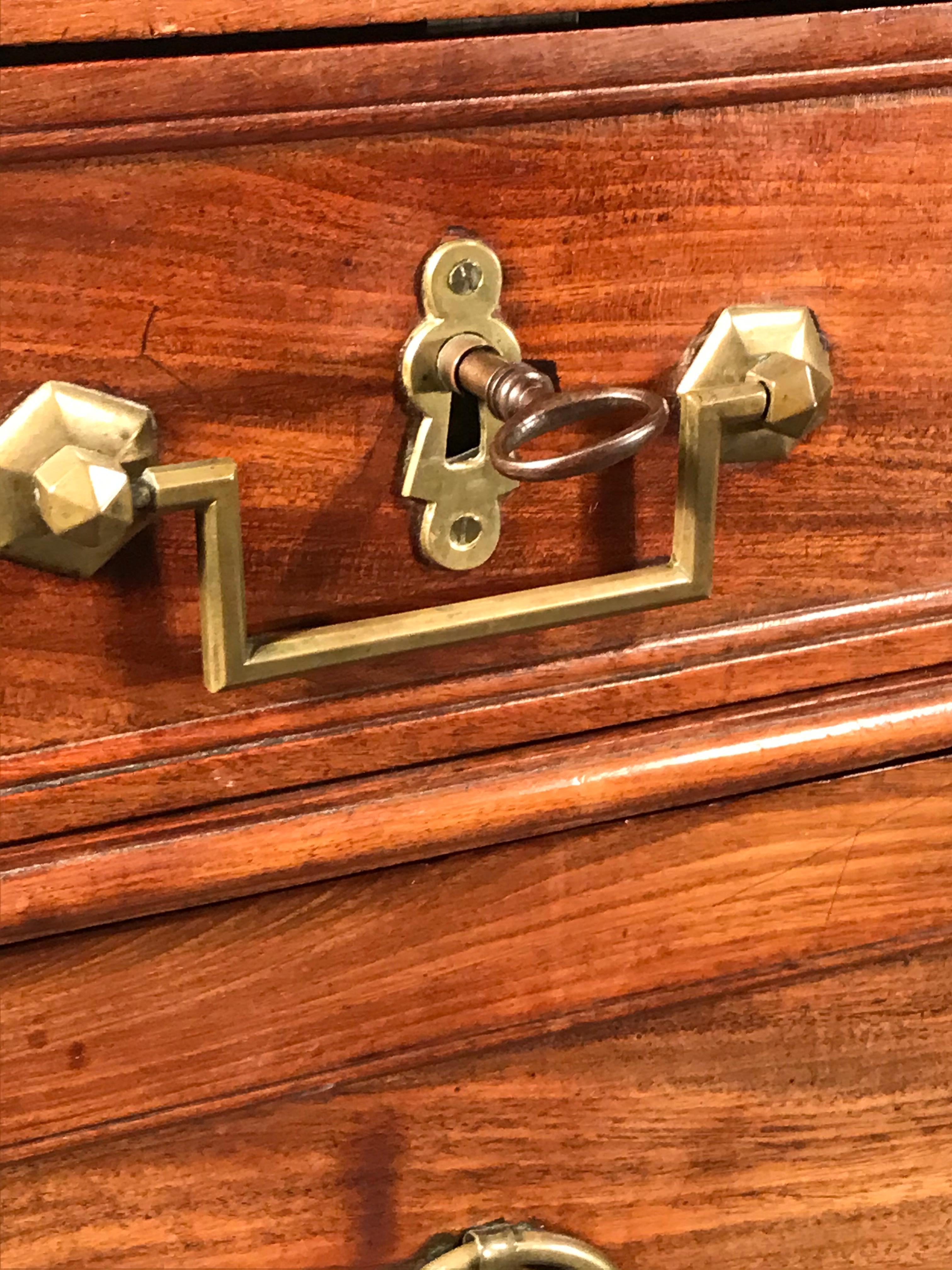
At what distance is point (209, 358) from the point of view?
0.33m

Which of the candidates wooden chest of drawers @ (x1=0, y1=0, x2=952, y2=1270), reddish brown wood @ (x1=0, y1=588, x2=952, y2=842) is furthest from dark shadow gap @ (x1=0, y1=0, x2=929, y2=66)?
reddish brown wood @ (x1=0, y1=588, x2=952, y2=842)

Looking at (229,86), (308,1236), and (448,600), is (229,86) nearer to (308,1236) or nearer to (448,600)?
(448,600)

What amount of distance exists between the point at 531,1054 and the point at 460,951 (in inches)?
2.1

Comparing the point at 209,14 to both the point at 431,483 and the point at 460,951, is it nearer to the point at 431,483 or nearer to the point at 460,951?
the point at 431,483

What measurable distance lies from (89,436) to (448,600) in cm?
11

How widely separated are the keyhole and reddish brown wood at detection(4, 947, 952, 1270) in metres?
0.18

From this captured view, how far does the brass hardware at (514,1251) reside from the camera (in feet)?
1.46

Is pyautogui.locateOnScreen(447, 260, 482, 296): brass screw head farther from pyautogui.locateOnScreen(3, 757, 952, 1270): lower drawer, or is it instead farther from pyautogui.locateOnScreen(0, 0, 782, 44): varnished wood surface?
pyautogui.locateOnScreen(3, 757, 952, 1270): lower drawer

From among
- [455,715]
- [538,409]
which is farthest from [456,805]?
[538,409]

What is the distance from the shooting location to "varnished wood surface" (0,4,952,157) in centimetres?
30

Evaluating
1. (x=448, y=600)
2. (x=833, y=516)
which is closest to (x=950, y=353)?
(x=833, y=516)

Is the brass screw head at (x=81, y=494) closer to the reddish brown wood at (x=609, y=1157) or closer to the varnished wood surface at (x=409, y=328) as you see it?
the varnished wood surface at (x=409, y=328)

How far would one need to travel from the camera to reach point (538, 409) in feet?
1.04

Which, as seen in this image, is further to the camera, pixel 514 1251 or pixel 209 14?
pixel 514 1251
